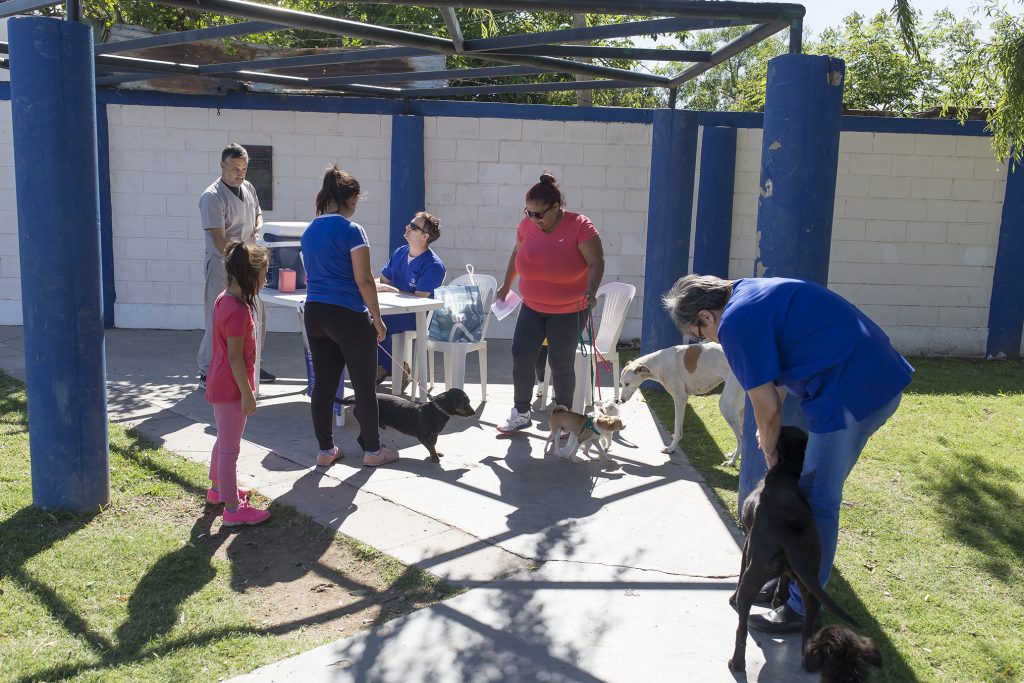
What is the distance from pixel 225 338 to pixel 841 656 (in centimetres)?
303

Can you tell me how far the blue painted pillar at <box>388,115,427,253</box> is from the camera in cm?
978

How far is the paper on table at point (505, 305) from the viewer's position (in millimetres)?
7016

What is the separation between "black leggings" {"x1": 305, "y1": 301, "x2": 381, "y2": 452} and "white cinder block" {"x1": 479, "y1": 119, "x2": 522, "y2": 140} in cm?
485

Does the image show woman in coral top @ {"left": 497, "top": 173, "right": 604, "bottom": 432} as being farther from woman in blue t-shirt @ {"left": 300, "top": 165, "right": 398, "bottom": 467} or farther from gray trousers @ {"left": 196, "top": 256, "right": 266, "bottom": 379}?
gray trousers @ {"left": 196, "top": 256, "right": 266, "bottom": 379}

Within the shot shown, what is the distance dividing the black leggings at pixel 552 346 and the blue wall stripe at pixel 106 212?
5384mm

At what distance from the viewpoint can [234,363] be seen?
4.45 meters

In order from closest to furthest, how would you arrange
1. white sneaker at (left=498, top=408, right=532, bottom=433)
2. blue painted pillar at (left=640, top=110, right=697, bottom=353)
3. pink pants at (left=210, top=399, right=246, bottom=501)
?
pink pants at (left=210, top=399, right=246, bottom=501) → white sneaker at (left=498, top=408, right=532, bottom=433) → blue painted pillar at (left=640, top=110, right=697, bottom=353)

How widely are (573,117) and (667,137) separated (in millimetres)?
2481

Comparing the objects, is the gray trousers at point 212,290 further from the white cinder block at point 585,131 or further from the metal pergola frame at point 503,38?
the white cinder block at point 585,131

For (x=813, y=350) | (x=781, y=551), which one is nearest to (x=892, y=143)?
(x=813, y=350)

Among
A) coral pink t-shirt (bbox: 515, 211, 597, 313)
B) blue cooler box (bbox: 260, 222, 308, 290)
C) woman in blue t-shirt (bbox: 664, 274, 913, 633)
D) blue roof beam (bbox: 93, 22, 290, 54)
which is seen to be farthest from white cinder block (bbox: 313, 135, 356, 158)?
woman in blue t-shirt (bbox: 664, 274, 913, 633)

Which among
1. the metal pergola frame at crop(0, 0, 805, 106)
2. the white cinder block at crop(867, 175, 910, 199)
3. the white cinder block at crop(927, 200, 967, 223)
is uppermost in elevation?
the metal pergola frame at crop(0, 0, 805, 106)

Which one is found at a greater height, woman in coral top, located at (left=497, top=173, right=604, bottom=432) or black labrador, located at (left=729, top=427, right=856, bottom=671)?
woman in coral top, located at (left=497, top=173, right=604, bottom=432)

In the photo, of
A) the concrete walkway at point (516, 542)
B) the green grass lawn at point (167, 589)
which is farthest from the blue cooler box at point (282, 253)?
the green grass lawn at point (167, 589)
